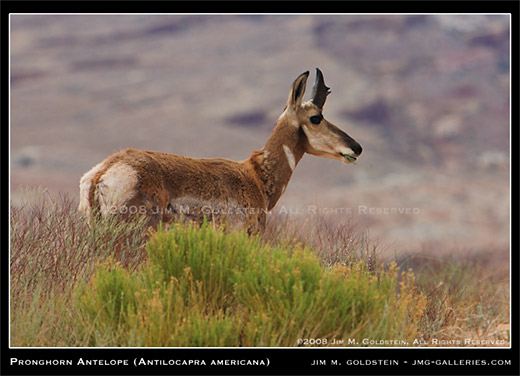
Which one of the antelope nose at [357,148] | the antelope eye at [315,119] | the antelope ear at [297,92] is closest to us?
the antelope ear at [297,92]

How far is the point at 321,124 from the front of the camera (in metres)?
9.41

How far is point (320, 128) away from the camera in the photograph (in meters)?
9.41

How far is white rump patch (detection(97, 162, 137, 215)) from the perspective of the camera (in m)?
7.43

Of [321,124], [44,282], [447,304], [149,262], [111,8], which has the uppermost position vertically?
[111,8]

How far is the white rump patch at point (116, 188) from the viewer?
7434 mm

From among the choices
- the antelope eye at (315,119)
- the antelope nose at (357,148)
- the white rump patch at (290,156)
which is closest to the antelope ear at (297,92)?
the antelope eye at (315,119)

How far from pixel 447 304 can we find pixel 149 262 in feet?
13.3

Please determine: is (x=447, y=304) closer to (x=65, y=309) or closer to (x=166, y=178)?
(x=166, y=178)

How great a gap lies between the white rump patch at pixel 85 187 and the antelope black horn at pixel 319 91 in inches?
142

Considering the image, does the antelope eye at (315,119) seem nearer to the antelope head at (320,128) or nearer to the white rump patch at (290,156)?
the antelope head at (320,128)

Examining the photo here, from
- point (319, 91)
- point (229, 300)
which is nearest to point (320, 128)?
point (319, 91)

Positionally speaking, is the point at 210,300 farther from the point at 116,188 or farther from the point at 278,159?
the point at 278,159

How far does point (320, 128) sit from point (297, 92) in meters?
0.72

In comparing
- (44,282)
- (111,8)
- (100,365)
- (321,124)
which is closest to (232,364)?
(100,365)
